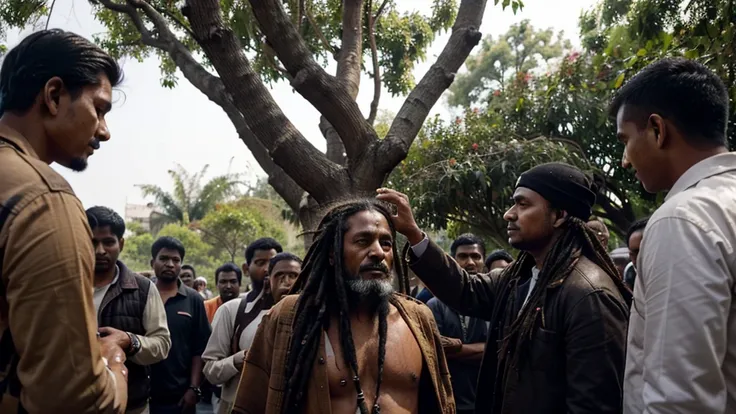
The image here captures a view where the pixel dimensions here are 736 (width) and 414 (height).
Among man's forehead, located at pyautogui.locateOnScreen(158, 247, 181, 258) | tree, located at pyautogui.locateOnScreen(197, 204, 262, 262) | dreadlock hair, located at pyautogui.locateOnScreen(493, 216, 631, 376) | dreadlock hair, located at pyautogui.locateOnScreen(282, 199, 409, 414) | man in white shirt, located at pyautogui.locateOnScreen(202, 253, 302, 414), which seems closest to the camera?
dreadlock hair, located at pyautogui.locateOnScreen(282, 199, 409, 414)

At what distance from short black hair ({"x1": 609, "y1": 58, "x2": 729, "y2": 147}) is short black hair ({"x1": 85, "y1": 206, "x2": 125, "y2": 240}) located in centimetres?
367

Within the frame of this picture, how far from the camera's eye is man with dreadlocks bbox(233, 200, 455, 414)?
3.03 metres

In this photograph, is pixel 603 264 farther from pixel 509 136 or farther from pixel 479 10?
pixel 509 136

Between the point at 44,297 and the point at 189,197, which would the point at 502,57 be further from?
the point at 44,297

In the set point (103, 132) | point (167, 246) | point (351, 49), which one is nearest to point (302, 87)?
point (351, 49)

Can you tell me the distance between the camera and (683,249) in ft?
6.35

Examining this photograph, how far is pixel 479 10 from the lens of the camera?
6.96 meters

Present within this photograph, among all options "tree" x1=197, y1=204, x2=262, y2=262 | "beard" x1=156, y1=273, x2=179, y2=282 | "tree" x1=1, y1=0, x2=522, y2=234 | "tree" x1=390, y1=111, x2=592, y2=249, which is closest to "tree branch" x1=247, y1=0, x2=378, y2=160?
"tree" x1=1, y1=0, x2=522, y2=234

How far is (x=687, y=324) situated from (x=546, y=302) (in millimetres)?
1330

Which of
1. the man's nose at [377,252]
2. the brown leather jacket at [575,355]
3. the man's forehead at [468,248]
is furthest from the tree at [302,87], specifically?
the brown leather jacket at [575,355]

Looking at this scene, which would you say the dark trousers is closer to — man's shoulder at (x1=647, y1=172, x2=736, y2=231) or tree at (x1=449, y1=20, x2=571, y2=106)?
man's shoulder at (x1=647, y1=172, x2=736, y2=231)

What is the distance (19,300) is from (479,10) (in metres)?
6.21

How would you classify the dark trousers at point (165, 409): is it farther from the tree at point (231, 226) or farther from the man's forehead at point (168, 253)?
the tree at point (231, 226)

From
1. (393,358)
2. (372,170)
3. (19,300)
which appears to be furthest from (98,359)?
(372,170)
